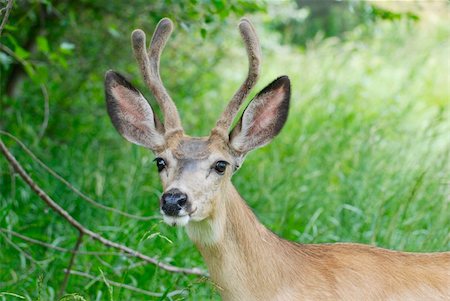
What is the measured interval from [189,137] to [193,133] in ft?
13.8

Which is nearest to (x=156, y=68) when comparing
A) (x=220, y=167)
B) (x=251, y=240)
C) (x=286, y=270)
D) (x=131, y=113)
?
(x=131, y=113)

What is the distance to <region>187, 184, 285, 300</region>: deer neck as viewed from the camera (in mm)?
4312

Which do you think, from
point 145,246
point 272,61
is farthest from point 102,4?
point 272,61

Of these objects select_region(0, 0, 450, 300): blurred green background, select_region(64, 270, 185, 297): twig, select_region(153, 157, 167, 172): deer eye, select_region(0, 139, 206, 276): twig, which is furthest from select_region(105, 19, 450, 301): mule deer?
select_region(0, 139, 206, 276): twig

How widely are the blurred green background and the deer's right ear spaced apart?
0.67m

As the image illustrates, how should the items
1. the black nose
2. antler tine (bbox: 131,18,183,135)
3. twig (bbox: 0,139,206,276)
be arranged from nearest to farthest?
the black nose
antler tine (bbox: 131,18,183,135)
twig (bbox: 0,139,206,276)

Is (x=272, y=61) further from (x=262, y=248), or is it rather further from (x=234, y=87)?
(x=262, y=248)

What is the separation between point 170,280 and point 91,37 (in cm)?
339

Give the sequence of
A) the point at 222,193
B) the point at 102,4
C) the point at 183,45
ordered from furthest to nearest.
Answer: the point at 183,45, the point at 102,4, the point at 222,193

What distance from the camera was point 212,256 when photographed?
14.3 ft

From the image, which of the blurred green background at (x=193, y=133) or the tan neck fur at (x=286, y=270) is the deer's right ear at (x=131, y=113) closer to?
the tan neck fur at (x=286, y=270)

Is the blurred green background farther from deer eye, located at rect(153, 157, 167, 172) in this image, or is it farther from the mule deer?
deer eye, located at rect(153, 157, 167, 172)

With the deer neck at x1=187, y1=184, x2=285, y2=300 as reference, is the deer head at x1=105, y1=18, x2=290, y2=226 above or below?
above

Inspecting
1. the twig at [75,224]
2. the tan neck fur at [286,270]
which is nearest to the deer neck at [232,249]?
the tan neck fur at [286,270]
